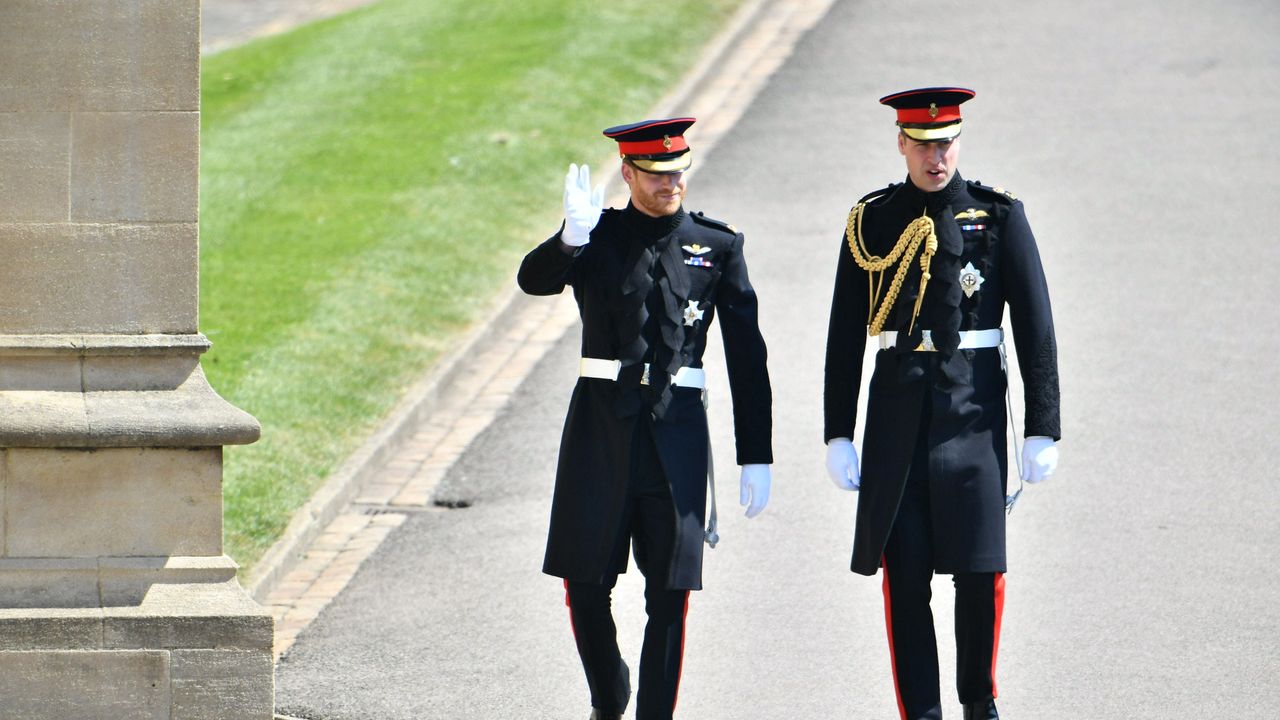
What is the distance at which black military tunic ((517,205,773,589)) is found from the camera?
5.85 meters

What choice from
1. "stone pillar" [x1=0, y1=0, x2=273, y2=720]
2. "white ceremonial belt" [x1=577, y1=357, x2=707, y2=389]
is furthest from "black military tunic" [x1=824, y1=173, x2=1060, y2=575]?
"stone pillar" [x1=0, y1=0, x2=273, y2=720]

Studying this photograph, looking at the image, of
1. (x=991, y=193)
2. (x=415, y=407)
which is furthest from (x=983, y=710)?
(x=415, y=407)

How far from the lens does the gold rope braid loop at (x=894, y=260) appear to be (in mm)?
5871

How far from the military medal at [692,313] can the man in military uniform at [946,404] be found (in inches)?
18.8

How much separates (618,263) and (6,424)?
1974 mm

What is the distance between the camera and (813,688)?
6.90 m

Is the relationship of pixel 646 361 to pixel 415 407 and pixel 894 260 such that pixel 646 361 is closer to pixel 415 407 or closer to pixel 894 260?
pixel 894 260

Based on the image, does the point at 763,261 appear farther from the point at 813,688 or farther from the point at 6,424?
the point at 6,424

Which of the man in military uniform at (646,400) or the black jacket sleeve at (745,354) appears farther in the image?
the black jacket sleeve at (745,354)

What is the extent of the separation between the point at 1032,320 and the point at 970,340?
0.21 m

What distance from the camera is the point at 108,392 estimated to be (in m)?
5.91

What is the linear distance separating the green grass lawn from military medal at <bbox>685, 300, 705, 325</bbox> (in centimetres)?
321

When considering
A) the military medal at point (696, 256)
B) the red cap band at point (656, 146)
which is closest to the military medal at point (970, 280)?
the military medal at point (696, 256)

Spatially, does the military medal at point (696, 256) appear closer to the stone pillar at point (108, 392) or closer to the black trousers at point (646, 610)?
the black trousers at point (646, 610)
